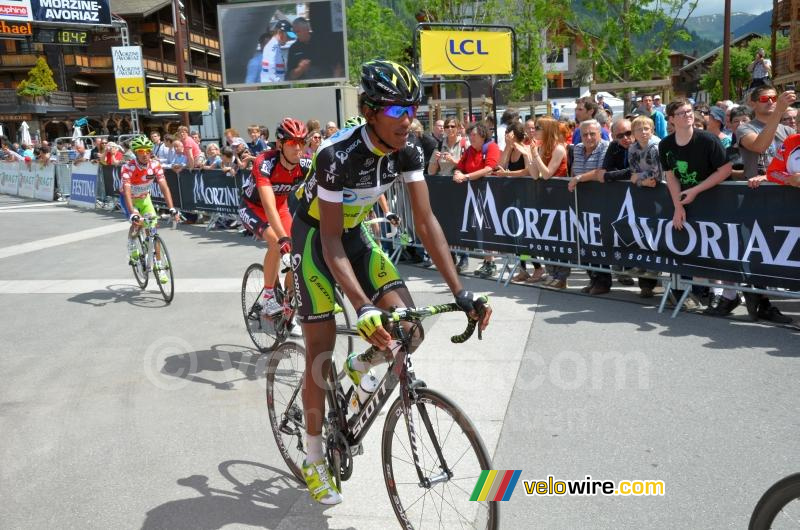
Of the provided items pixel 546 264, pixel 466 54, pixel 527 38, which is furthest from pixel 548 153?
pixel 527 38

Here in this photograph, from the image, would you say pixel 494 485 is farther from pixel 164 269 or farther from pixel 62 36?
pixel 62 36

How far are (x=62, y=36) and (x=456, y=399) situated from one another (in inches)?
1308

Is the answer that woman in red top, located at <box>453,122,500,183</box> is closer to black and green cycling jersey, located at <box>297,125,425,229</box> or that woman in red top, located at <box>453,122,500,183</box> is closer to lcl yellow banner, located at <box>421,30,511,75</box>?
lcl yellow banner, located at <box>421,30,511,75</box>

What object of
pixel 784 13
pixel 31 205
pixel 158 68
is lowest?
pixel 31 205

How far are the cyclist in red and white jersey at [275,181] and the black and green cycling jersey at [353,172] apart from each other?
2413mm

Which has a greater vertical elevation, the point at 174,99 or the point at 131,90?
the point at 131,90

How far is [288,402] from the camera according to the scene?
4344mm

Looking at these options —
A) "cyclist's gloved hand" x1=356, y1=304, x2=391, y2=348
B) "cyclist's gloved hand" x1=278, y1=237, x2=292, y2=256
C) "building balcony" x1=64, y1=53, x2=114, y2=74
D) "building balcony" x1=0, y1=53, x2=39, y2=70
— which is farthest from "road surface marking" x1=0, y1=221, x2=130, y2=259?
"building balcony" x1=0, y1=53, x2=39, y2=70

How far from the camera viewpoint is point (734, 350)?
6.37 metres

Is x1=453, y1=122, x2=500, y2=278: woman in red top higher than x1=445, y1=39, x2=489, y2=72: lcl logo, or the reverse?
x1=445, y1=39, x2=489, y2=72: lcl logo

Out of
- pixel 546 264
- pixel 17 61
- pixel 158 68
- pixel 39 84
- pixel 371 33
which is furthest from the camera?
pixel 158 68

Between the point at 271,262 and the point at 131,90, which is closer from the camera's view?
the point at 271,262

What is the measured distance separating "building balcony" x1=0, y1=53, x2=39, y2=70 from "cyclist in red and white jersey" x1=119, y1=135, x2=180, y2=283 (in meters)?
56.6

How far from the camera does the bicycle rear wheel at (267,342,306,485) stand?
425 cm
